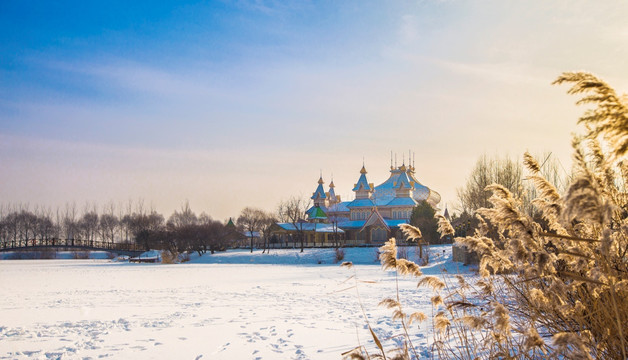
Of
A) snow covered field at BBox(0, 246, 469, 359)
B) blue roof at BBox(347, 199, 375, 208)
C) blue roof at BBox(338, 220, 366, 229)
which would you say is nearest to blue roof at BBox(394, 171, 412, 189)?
blue roof at BBox(347, 199, 375, 208)

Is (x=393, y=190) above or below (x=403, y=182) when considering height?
below

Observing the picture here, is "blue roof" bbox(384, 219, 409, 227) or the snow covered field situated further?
"blue roof" bbox(384, 219, 409, 227)

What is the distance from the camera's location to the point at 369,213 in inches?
2384

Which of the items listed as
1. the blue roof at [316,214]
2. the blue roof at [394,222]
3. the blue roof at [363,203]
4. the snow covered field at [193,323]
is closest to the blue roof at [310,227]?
the blue roof at [316,214]

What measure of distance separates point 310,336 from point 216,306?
4244mm

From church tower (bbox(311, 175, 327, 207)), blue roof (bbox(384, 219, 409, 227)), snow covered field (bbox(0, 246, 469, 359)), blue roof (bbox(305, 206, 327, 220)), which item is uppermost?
church tower (bbox(311, 175, 327, 207))

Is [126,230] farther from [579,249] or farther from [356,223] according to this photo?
[579,249]

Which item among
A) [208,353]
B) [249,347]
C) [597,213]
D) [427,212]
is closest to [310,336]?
[249,347]

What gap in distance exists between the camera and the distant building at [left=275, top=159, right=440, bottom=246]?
173 feet

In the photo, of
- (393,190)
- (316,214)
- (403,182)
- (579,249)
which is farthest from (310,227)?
(579,249)

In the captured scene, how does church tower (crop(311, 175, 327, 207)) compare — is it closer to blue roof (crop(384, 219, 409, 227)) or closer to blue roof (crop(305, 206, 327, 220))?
blue roof (crop(305, 206, 327, 220))

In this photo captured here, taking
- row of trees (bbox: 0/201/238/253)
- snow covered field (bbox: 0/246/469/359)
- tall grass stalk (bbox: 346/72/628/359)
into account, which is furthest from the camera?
row of trees (bbox: 0/201/238/253)

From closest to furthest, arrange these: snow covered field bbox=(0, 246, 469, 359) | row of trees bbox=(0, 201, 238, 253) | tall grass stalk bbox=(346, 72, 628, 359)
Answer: tall grass stalk bbox=(346, 72, 628, 359) < snow covered field bbox=(0, 246, 469, 359) < row of trees bbox=(0, 201, 238, 253)

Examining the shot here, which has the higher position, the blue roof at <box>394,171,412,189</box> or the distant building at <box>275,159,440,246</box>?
the blue roof at <box>394,171,412,189</box>
